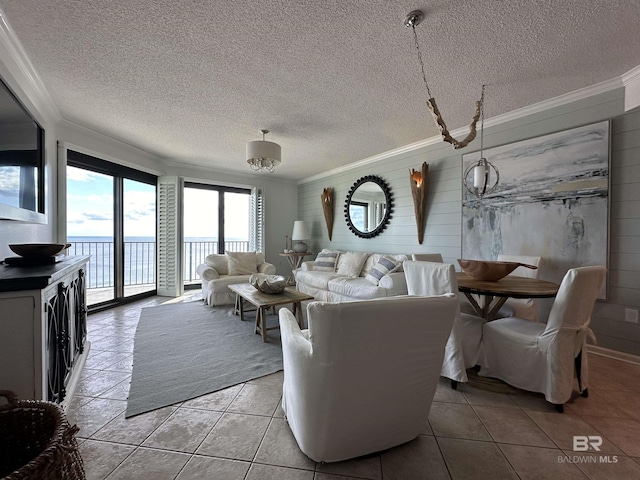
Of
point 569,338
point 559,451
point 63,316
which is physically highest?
point 63,316

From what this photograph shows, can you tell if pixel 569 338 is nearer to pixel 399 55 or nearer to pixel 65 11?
pixel 399 55

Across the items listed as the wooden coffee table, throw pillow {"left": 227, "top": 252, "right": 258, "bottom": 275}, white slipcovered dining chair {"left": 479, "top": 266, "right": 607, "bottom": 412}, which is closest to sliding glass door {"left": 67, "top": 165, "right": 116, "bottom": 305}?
throw pillow {"left": 227, "top": 252, "right": 258, "bottom": 275}

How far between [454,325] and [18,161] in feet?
11.3

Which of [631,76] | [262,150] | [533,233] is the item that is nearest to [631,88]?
[631,76]

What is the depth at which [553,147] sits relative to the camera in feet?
9.16

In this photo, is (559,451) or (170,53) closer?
(559,451)

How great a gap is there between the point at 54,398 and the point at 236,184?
4.86 meters

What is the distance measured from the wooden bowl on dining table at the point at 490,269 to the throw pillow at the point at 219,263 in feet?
12.9

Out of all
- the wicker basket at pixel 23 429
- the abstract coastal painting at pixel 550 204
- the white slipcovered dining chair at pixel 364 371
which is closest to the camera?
the wicker basket at pixel 23 429

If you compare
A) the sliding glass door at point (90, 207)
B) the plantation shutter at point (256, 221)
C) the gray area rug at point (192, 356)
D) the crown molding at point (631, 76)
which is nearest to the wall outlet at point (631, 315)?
the crown molding at point (631, 76)

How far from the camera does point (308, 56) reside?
82.9 inches

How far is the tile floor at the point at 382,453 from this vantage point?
1327 millimetres

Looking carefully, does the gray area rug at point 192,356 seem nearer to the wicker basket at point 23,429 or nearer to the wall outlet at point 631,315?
the wicker basket at point 23,429

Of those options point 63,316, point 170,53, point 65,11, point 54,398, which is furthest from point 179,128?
point 54,398
